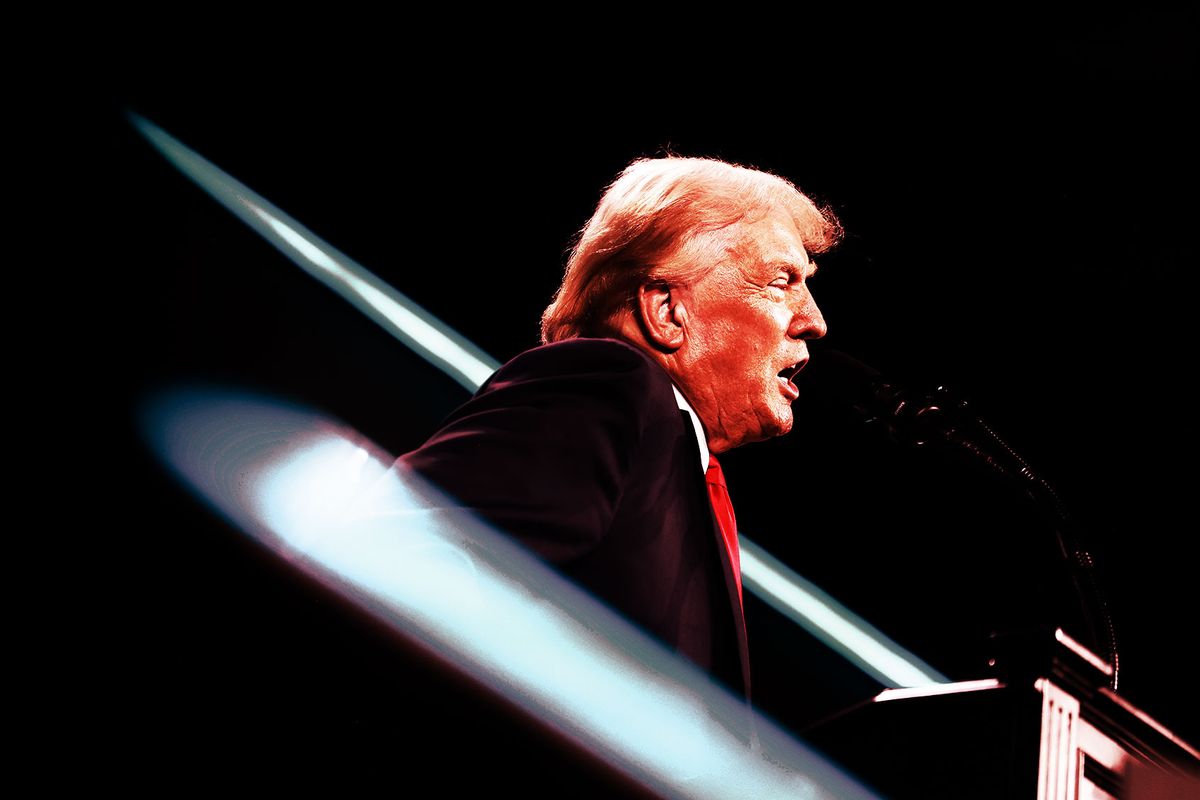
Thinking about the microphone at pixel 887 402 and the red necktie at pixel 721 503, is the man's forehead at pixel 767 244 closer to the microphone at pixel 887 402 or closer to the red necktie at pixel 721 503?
the microphone at pixel 887 402

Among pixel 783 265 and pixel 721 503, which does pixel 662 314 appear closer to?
pixel 783 265

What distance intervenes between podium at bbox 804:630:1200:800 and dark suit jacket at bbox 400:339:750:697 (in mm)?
272

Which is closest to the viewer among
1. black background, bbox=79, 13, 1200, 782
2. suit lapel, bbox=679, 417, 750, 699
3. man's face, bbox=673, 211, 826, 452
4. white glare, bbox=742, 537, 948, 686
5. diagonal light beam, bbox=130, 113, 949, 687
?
suit lapel, bbox=679, 417, 750, 699

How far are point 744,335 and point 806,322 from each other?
0.15 meters

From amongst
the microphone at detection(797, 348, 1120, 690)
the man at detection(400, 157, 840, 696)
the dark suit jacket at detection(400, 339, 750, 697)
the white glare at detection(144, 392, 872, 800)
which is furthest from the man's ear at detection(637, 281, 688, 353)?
the white glare at detection(144, 392, 872, 800)

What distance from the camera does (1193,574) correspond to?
325cm

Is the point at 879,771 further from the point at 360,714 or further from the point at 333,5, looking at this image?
the point at 333,5

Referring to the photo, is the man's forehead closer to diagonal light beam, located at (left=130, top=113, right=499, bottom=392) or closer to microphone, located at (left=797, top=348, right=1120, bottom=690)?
microphone, located at (left=797, top=348, right=1120, bottom=690)

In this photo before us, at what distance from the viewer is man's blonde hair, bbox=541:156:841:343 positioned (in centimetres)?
196

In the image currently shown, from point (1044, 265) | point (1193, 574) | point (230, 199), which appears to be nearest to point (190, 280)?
point (230, 199)

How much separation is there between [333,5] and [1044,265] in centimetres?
214

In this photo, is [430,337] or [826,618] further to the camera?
[826,618]

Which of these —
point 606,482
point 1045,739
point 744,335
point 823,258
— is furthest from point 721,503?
point 823,258

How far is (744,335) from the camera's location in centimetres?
190
